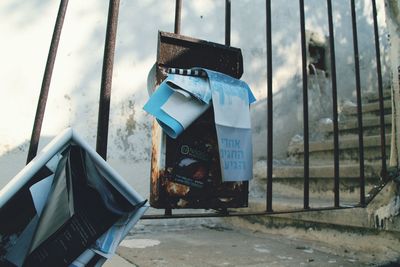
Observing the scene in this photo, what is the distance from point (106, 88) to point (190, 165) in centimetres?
31

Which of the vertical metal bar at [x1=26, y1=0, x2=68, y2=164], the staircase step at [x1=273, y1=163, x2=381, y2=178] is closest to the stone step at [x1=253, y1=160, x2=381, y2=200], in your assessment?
the staircase step at [x1=273, y1=163, x2=381, y2=178]

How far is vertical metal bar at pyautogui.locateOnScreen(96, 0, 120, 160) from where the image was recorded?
34.9 inches

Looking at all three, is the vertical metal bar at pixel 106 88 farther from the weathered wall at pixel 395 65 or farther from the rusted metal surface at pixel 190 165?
the weathered wall at pixel 395 65

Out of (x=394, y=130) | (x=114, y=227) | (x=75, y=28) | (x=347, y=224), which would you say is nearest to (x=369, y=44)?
(x=394, y=130)

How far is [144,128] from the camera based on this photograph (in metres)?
2.38

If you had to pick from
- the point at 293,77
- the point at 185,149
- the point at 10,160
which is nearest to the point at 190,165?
the point at 185,149

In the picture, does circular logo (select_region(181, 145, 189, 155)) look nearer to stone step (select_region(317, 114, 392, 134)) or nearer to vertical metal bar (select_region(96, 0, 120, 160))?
vertical metal bar (select_region(96, 0, 120, 160))

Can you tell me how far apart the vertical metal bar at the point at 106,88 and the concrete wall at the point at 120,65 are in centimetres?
126

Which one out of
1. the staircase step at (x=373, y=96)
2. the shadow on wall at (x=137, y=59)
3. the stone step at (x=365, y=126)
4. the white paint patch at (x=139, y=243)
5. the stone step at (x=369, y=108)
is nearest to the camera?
the white paint patch at (x=139, y=243)

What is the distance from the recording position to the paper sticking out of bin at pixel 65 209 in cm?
60

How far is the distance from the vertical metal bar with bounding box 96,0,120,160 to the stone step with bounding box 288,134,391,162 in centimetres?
184

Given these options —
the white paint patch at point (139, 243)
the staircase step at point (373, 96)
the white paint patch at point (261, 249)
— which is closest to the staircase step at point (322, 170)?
the white paint patch at point (261, 249)

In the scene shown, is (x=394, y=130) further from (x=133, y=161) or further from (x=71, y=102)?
(x=71, y=102)

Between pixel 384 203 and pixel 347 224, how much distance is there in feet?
0.64
